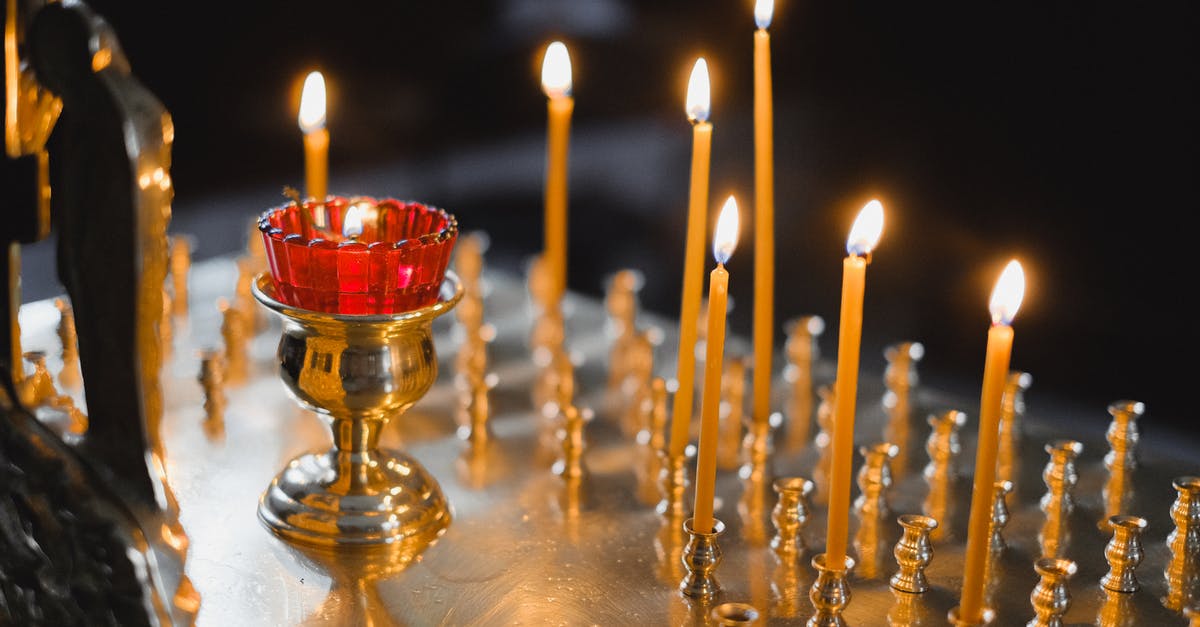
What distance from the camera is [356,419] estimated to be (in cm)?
83

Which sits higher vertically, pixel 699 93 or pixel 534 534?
pixel 699 93

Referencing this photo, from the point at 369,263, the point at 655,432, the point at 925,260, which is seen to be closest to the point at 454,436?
the point at 655,432

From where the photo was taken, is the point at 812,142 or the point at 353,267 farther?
the point at 812,142

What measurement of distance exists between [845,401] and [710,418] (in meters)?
0.08

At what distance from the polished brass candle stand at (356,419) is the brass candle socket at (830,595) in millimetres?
238

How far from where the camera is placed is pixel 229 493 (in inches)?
34.5

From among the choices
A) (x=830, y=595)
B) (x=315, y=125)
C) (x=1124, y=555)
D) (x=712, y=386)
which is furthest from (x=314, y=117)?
(x=1124, y=555)

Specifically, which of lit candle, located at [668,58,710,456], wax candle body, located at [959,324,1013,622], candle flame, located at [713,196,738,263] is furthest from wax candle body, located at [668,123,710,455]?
wax candle body, located at [959,324,1013,622]

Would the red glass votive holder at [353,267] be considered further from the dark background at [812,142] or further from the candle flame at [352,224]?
the dark background at [812,142]

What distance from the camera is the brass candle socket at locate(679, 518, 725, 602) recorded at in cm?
77

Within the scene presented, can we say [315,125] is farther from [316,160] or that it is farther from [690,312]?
[690,312]

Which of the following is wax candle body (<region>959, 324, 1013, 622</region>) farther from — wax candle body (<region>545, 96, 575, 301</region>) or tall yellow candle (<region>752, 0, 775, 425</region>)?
wax candle body (<region>545, 96, 575, 301</region>)

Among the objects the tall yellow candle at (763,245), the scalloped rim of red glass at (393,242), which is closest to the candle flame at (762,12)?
the tall yellow candle at (763,245)

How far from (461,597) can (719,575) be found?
0.15 meters
